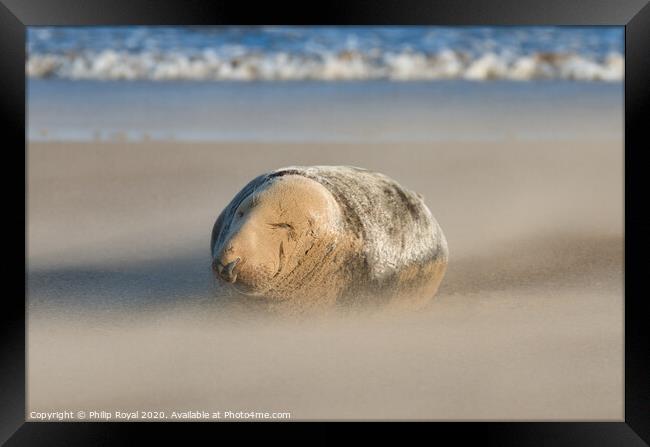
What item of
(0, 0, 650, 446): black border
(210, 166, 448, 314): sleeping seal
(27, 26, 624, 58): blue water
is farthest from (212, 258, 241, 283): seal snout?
(27, 26, 624, 58): blue water

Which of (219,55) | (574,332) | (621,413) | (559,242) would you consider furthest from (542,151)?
(219,55)

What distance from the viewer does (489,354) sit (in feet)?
14.1

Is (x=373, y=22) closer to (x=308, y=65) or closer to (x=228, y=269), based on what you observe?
(x=228, y=269)

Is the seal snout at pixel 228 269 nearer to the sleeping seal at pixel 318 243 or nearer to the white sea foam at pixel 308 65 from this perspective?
the sleeping seal at pixel 318 243

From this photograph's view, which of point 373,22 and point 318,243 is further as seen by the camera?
point 318,243

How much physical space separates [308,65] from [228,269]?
2189 millimetres

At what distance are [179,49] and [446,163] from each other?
2209mm

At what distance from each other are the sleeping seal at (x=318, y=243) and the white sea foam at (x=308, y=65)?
3.51 ft

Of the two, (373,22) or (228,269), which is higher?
(373,22)

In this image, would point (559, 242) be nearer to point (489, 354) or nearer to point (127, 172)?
point (489, 354)

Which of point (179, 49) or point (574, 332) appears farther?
point (179, 49)

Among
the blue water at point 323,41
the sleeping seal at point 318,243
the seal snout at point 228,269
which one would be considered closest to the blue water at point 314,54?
the blue water at point 323,41

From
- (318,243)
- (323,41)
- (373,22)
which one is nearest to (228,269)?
(318,243)

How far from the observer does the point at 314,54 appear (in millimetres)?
5344
